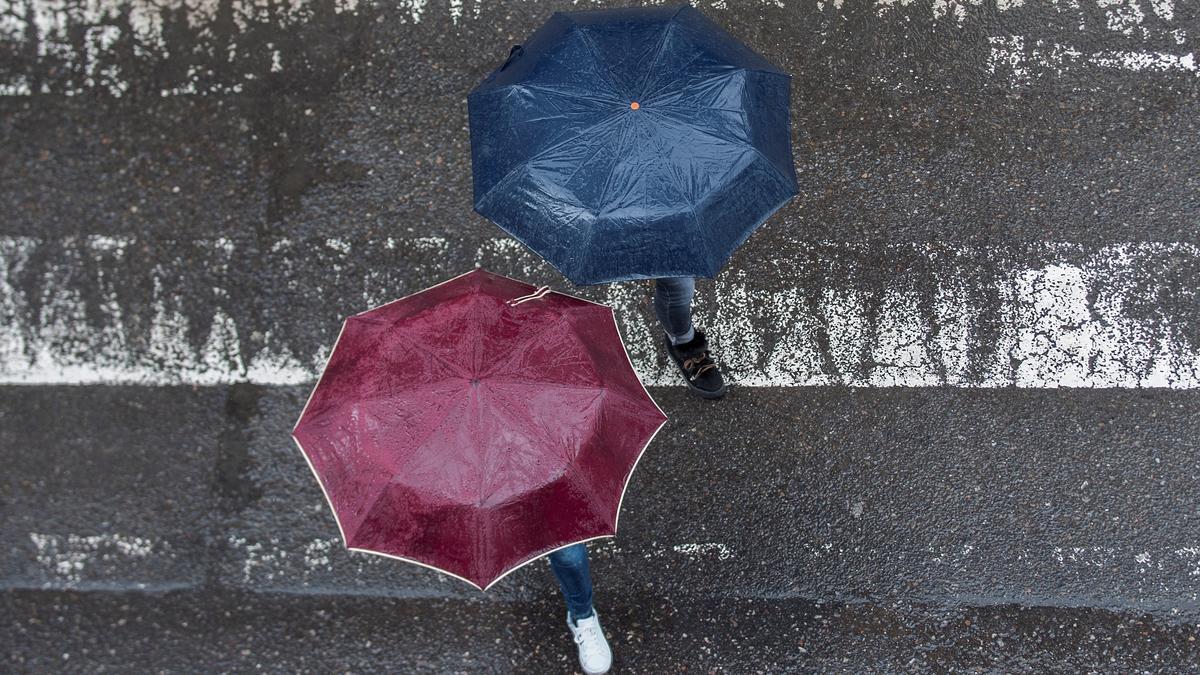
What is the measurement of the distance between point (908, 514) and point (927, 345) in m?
0.84

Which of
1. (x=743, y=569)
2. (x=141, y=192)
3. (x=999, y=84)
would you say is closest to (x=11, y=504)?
(x=141, y=192)

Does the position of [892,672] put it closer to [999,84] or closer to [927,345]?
[927,345]

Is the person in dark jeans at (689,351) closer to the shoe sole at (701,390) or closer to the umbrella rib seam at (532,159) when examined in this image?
the shoe sole at (701,390)

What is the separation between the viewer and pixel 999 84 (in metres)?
4.27

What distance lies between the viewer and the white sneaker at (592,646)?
364 centimetres

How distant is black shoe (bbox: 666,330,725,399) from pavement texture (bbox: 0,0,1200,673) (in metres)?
0.11

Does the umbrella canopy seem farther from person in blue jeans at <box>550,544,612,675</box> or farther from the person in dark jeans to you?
the person in dark jeans

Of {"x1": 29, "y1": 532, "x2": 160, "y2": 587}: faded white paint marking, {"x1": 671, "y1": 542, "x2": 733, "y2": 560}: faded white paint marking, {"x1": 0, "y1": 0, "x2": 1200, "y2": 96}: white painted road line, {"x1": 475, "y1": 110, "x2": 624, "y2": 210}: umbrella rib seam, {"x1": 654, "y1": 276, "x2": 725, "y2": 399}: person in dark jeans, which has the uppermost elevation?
{"x1": 0, "y1": 0, "x2": 1200, "y2": 96}: white painted road line

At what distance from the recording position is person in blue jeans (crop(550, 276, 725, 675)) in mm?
3193

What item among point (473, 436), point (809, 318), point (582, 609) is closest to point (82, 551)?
point (582, 609)

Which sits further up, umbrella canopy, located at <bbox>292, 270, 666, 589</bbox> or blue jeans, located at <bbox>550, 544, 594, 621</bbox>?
umbrella canopy, located at <bbox>292, 270, 666, 589</bbox>

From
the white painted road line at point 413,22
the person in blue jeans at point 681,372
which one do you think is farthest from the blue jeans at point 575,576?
the white painted road line at point 413,22

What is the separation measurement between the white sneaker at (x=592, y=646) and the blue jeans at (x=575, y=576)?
0.31 ft

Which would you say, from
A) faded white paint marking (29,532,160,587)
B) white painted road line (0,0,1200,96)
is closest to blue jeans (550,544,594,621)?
faded white paint marking (29,532,160,587)
